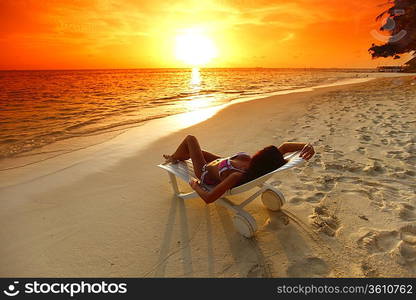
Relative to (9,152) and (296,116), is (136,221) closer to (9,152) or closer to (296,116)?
(9,152)

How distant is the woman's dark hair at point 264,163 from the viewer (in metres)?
2.83

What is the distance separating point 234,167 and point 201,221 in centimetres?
92

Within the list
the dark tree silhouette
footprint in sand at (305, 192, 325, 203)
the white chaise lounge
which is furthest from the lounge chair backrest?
the dark tree silhouette

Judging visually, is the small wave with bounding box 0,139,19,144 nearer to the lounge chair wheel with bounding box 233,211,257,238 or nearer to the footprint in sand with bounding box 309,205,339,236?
the lounge chair wheel with bounding box 233,211,257,238

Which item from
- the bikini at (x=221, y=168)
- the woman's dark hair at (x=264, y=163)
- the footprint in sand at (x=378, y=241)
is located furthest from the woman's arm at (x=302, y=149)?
the footprint in sand at (x=378, y=241)

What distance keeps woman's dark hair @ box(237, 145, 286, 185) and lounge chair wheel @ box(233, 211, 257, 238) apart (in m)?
0.46

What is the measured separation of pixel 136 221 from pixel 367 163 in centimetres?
425

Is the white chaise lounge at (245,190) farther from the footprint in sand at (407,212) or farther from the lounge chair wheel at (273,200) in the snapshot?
the footprint in sand at (407,212)

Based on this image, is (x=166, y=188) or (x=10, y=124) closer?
(x=166, y=188)

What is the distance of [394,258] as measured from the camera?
2.53 m

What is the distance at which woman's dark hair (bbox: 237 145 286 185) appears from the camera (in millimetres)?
2834

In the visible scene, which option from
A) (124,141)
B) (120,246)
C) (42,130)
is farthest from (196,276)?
(42,130)

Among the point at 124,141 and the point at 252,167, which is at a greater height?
the point at 252,167

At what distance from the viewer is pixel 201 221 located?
11.1ft
